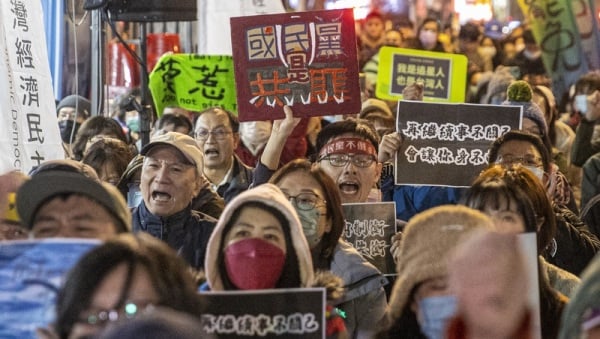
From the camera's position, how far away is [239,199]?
462 centimetres

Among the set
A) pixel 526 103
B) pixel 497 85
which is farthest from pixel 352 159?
pixel 497 85

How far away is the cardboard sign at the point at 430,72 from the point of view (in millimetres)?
11484

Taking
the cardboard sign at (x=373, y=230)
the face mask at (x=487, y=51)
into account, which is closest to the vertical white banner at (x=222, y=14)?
the cardboard sign at (x=373, y=230)

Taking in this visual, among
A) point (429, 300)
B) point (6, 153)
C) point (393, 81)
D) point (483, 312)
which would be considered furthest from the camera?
point (393, 81)

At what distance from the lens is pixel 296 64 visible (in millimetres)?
7801

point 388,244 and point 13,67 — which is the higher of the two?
point 13,67

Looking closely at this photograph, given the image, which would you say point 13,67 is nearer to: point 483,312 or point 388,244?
point 388,244

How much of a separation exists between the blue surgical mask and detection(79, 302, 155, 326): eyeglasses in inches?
94.7

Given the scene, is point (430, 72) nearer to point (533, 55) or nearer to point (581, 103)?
point (581, 103)

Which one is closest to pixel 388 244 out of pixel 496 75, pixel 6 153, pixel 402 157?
pixel 402 157

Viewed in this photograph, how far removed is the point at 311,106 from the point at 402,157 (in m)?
0.60

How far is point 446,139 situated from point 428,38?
24.0 feet

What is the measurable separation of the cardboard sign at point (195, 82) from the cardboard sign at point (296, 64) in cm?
293

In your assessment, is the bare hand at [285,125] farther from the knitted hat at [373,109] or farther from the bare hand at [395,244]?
the knitted hat at [373,109]
